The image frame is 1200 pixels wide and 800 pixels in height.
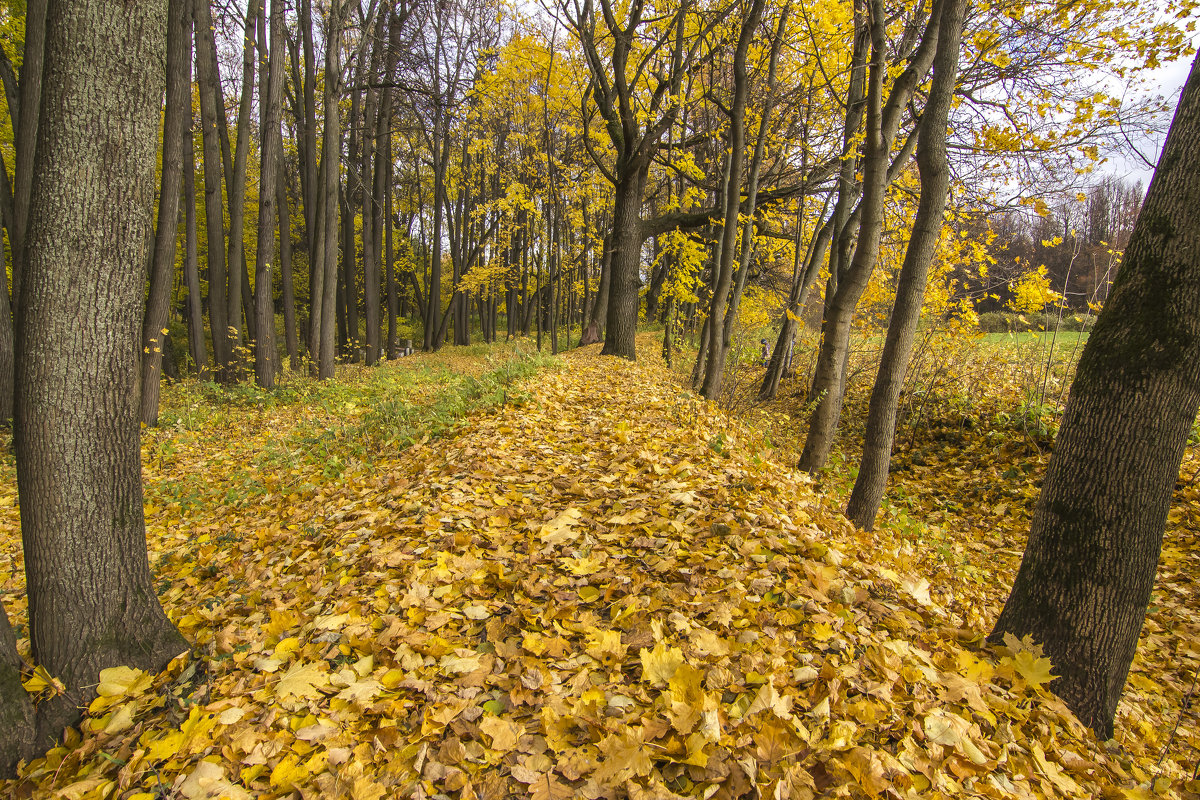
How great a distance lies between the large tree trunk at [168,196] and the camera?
25.0 ft

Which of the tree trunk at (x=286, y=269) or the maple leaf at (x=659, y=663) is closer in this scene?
the maple leaf at (x=659, y=663)

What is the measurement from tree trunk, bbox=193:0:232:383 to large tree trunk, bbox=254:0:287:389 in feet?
3.00

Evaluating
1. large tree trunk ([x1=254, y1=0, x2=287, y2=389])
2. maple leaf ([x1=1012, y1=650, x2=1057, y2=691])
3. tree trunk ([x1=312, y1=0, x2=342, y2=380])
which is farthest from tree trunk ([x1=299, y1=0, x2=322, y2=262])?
maple leaf ([x1=1012, y1=650, x2=1057, y2=691])

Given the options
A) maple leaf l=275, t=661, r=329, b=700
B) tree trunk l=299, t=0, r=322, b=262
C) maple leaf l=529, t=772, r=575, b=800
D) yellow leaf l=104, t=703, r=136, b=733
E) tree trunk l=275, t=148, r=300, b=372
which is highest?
tree trunk l=299, t=0, r=322, b=262

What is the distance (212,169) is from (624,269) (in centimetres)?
905

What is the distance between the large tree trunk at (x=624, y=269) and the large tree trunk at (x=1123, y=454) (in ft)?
31.0

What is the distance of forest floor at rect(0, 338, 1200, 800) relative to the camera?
6.42 feet

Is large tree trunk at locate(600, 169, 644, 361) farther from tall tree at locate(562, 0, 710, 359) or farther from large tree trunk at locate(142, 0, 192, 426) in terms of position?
Result: large tree trunk at locate(142, 0, 192, 426)

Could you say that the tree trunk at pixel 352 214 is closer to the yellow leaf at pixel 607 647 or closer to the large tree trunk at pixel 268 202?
the large tree trunk at pixel 268 202

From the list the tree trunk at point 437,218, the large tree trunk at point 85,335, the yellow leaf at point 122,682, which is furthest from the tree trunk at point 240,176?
the yellow leaf at point 122,682

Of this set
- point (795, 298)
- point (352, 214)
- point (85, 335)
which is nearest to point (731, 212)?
point (795, 298)

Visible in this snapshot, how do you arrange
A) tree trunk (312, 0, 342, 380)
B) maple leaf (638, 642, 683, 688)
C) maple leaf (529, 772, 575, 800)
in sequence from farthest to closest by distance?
tree trunk (312, 0, 342, 380) → maple leaf (638, 642, 683, 688) → maple leaf (529, 772, 575, 800)

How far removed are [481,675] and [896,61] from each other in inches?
323

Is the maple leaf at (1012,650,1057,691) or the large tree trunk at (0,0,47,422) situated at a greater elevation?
the large tree trunk at (0,0,47,422)
